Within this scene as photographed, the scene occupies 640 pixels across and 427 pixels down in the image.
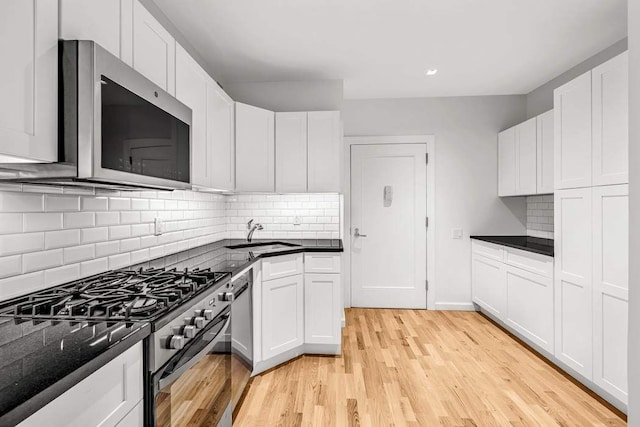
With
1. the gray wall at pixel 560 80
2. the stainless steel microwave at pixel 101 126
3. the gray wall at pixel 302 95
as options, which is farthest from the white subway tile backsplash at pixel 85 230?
the gray wall at pixel 560 80

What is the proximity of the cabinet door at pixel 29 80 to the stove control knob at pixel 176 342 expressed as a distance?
677 millimetres

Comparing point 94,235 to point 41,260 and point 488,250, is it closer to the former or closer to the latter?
point 41,260

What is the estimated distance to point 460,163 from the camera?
14.9 feet

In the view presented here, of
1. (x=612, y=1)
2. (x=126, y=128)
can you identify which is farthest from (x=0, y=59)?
(x=612, y=1)

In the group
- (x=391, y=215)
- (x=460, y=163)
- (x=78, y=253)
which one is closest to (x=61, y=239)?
(x=78, y=253)

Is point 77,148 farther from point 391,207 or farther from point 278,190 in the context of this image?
point 391,207

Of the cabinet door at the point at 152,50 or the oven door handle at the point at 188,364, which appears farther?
the cabinet door at the point at 152,50

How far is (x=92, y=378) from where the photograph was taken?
35.5 inches

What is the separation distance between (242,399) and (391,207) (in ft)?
9.41

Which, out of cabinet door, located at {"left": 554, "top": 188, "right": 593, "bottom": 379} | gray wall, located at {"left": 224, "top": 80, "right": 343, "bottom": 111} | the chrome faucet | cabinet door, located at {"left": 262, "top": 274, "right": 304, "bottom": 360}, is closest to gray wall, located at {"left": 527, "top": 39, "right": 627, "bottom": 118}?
cabinet door, located at {"left": 554, "top": 188, "right": 593, "bottom": 379}

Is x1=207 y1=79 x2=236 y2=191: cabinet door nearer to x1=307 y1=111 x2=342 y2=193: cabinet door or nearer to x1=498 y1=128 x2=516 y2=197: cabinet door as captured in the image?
x1=307 y1=111 x2=342 y2=193: cabinet door

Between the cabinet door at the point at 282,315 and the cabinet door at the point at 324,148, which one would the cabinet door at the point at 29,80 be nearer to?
the cabinet door at the point at 282,315

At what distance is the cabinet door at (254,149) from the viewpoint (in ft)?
10.9

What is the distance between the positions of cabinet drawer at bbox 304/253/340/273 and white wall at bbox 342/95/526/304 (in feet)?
6.42
